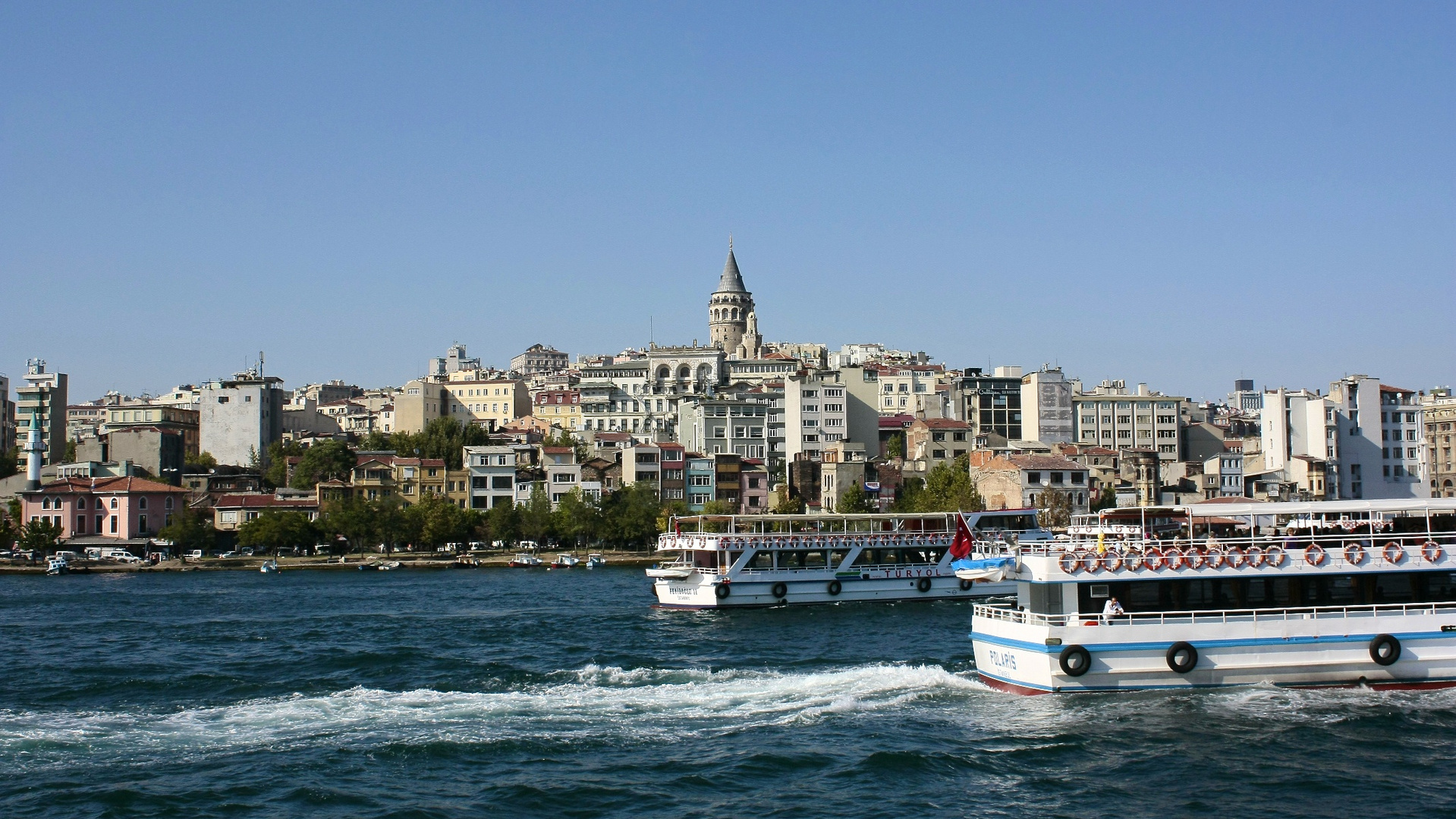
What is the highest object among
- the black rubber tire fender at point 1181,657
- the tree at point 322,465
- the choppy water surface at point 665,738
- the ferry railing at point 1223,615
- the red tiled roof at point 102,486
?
the tree at point 322,465

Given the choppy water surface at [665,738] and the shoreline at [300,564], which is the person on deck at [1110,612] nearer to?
the choppy water surface at [665,738]

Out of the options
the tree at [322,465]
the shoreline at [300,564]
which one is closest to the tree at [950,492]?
the shoreline at [300,564]

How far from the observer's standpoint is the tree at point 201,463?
9750cm

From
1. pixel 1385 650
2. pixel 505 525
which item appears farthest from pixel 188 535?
pixel 1385 650

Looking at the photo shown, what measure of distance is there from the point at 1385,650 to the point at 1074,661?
18.5ft

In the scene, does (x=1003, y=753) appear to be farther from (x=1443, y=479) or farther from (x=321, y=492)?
(x=1443, y=479)

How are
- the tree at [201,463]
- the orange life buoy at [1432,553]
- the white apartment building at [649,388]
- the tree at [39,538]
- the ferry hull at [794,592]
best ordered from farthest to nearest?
the white apartment building at [649,388] → the tree at [201,463] → the tree at [39,538] → the ferry hull at [794,592] → the orange life buoy at [1432,553]

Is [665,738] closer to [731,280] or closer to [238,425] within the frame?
[238,425]

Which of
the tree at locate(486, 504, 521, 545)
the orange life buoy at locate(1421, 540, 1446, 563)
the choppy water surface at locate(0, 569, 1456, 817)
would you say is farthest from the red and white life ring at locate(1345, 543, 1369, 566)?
the tree at locate(486, 504, 521, 545)

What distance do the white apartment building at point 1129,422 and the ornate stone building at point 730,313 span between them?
85.1 metres

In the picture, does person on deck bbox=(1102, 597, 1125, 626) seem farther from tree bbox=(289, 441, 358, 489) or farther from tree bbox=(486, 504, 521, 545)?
tree bbox=(289, 441, 358, 489)

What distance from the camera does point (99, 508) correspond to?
270 ft

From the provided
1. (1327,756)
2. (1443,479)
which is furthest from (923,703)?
(1443,479)

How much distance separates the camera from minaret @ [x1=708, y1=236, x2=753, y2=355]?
181m
